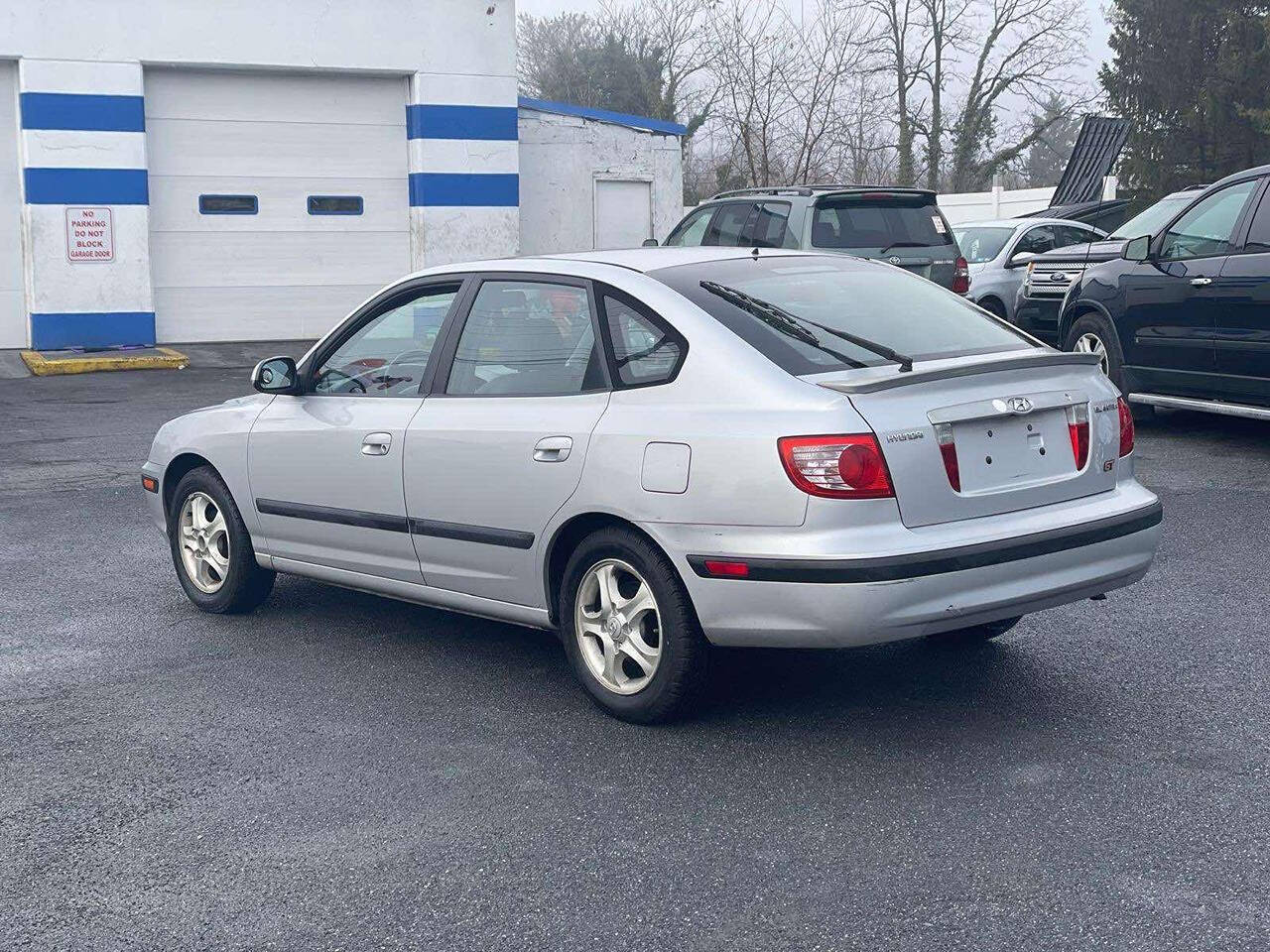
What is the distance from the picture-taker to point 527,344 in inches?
214

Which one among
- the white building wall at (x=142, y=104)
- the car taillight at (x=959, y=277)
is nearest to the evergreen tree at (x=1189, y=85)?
the white building wall at (x=142, y=104)

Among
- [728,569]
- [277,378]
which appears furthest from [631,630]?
[277,378]

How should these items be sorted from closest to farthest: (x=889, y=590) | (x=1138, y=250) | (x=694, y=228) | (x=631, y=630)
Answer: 1. (x=889, y=590)
2. (x=631, y=630)
3. (x=1138, y=250)
4. (x=694, y=228)

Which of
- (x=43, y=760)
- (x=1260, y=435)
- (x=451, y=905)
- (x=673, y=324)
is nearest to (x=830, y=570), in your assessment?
(x=673, y=324)

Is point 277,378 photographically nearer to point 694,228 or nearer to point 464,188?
point 694,228

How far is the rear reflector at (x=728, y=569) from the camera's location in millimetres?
4480

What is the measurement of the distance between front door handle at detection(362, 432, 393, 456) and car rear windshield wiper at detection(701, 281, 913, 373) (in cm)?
136

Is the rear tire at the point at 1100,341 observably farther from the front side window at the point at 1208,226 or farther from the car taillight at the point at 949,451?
the car taillight at the point at 949,451

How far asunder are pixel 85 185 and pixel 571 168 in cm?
697

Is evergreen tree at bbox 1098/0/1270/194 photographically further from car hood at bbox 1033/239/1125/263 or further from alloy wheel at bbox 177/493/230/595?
alloy wheel at bbox 177/493/230/595

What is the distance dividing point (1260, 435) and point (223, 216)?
44.6 ft

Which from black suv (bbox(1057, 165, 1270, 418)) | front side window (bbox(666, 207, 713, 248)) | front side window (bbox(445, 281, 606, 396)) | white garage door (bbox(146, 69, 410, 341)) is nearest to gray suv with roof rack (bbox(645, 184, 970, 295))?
front side window (bbox(666, 207, 713, 248))

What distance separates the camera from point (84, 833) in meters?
4.09

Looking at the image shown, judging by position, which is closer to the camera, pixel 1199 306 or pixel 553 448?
pixel 553 448
